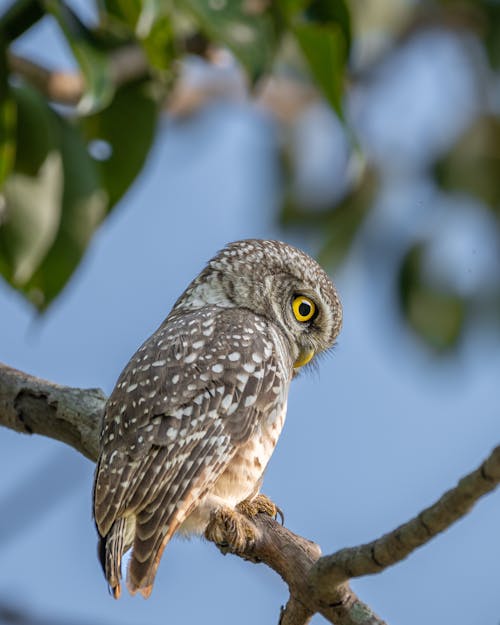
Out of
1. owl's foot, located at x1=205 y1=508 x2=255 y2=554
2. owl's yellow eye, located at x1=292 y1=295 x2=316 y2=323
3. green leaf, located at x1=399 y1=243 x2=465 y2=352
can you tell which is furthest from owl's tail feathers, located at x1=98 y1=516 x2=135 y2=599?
green leaf, located at x1=399 y1=243 x2=465 y2=352

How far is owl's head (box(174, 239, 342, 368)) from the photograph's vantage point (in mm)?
4773

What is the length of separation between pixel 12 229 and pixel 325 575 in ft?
5.33

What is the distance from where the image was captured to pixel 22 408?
425 centimetres

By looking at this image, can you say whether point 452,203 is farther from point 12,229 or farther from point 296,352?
point 12,229

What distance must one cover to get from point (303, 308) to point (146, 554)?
157 centimetres

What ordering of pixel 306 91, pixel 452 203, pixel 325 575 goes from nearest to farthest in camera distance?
pixel 325 575
pixel 452 203
pixel 306 91

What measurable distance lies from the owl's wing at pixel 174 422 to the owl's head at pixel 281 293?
33 cm

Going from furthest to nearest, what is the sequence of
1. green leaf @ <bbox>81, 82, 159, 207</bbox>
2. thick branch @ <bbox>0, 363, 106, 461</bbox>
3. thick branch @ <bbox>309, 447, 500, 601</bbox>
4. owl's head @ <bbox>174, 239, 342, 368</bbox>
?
owl's head @ <bbox>174, 239, 342, 368</bbox> < green leaf @ <bbox>81, 82, 159, 207</bbox> < thick branch @ <bbox>0, 363, 106, 461</bbox> < thick branch @ <bbox>309, 447, 500, 601</bbox>

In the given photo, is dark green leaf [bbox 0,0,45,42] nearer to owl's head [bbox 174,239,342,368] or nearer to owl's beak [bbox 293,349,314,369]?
owl's head [bbox 174,239,342,368]

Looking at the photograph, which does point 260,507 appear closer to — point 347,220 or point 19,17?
point 19,17

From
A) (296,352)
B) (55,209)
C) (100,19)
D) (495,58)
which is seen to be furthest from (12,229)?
(495,58)

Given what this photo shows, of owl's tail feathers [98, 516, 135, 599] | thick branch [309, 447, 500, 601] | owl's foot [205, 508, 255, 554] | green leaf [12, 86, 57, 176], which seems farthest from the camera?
green leaf [12, 86, 57, 176]

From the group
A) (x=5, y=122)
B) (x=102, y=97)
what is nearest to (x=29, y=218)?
(x=5, y=122)

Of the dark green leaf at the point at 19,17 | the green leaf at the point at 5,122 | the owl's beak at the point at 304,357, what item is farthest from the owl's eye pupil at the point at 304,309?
the dark green leaf at the point at 19,17
